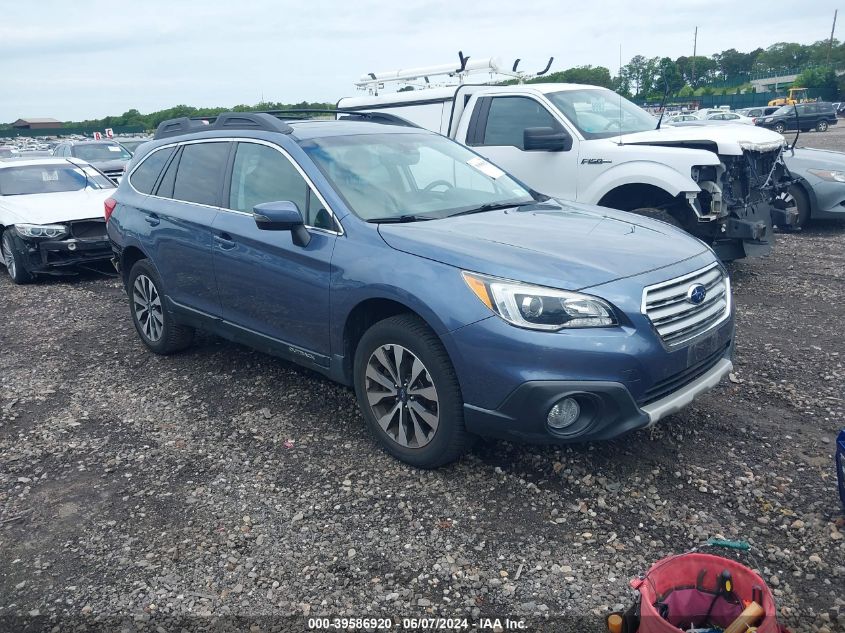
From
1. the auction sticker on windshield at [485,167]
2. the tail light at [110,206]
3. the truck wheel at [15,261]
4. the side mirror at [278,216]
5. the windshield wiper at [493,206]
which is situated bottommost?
the truck wheel at [15,261]

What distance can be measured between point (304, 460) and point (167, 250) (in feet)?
7.07

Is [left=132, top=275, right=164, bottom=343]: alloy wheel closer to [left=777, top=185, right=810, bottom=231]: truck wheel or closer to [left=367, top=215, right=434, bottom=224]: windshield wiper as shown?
[left=367, top=215, right=434, bottom=224]: windshield wiper

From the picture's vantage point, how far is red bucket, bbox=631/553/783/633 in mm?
2246

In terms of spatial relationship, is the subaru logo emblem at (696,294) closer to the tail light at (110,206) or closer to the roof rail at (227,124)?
the roof rail at (227,124)

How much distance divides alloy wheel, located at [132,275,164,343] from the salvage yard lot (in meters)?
0.56

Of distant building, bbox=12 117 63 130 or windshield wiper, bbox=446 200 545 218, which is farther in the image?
distant building, bbox=12 117 63 130

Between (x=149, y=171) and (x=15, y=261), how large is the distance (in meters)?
4.25

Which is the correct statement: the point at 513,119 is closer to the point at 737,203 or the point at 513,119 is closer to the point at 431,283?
the point at 737,203

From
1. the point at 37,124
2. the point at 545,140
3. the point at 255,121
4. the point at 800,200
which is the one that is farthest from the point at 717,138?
the point at 37,124

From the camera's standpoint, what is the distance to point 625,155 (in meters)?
6.79

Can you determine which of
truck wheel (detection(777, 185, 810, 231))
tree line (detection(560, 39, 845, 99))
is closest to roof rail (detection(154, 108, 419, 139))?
truck wheel (detection(777, 185, 810, 231))

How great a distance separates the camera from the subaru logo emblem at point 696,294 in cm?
350

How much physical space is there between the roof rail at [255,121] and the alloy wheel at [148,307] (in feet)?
3.95

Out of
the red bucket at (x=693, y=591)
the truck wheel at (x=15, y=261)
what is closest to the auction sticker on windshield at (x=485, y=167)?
the red bucket at (x=693, y=591)
